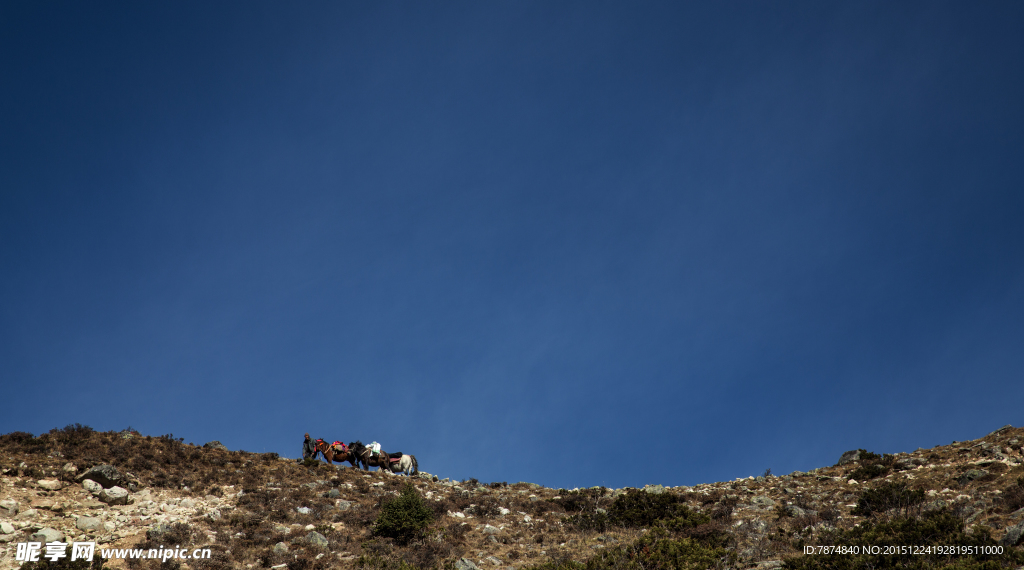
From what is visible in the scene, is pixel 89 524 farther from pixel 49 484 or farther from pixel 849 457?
pixel 849 457

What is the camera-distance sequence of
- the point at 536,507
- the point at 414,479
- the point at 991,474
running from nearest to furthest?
the point at 991,474 → the point at 536,507 → the point at 414,479

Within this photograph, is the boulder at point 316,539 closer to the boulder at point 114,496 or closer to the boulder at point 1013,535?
the boulder at point 114,496

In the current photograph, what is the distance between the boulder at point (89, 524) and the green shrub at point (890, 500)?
75.8ft

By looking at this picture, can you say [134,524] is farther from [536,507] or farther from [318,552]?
[536,507]

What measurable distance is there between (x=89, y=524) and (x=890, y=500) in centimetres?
2416

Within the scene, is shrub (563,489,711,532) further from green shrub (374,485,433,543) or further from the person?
the person

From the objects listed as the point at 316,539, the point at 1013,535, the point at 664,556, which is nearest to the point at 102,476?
the point at 316,539

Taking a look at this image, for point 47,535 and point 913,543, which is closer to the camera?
point 913,543

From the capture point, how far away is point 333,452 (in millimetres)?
30641

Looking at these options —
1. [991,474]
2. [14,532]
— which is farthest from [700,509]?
[14,532]

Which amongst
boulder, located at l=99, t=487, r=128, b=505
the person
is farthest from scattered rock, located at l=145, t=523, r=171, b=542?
the person

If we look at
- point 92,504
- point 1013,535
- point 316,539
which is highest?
point 92,504

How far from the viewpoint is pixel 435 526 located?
64.7 ft

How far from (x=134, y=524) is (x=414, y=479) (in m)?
13.4
